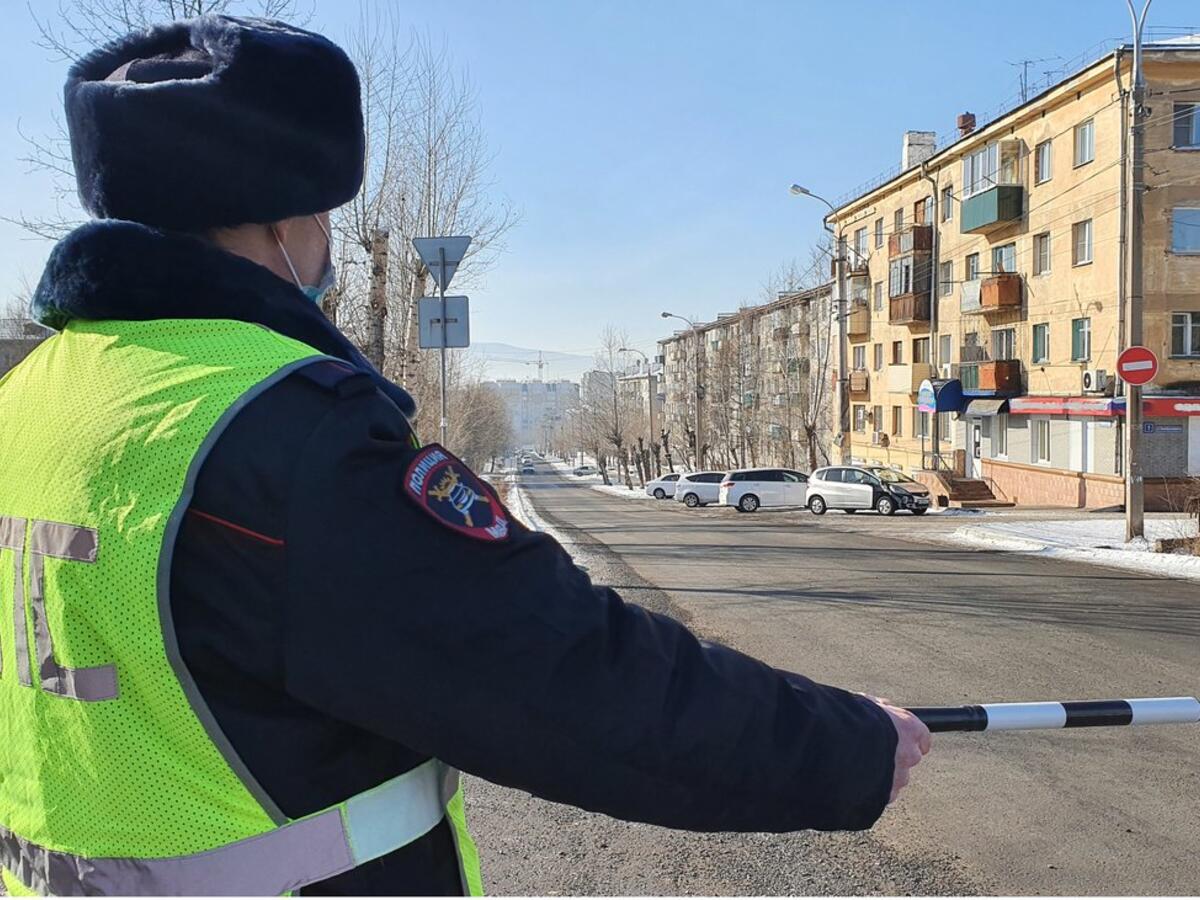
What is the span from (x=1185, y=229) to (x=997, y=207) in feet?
20.8

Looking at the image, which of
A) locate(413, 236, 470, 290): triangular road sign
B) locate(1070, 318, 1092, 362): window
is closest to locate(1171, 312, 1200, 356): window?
locate(1070, 318, 1092, 362): window

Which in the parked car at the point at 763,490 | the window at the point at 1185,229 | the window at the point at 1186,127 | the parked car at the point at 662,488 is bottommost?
the parked car at the point at 662,488

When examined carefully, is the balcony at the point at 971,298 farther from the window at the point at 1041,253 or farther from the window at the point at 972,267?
the window at the point at 1041,253

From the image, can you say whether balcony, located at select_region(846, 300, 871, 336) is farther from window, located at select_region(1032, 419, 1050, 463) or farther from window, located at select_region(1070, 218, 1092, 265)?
window, located at select_region(1070, 218, 1092, 265)

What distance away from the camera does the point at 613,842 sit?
13.3 feet

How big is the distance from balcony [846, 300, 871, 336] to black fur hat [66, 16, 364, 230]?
45866 millimetres

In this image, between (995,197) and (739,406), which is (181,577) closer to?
(995,197)

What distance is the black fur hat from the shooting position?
4.16 feet

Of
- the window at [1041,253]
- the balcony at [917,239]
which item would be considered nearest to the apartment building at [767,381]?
the balcony at [917,239]

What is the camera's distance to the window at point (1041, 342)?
31.1m

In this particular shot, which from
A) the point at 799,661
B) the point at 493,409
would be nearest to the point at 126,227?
the point at 799,661

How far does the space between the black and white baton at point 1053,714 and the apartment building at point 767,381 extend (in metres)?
47.2

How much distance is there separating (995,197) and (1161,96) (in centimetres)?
588

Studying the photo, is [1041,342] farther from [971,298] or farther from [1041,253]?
[971,298]
